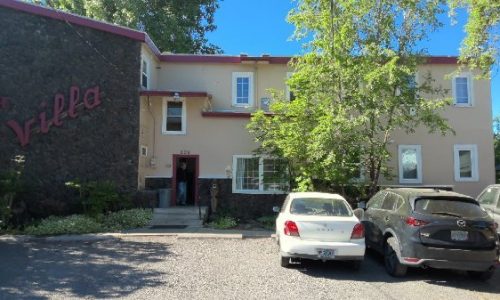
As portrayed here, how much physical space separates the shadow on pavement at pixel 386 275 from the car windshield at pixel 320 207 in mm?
1146

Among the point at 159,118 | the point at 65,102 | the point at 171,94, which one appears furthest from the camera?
the point at 159,118

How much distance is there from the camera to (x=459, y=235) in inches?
308

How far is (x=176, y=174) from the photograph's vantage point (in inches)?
712

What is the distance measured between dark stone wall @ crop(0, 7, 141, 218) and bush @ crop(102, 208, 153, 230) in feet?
4.95

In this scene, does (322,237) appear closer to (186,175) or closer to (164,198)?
(164,198)

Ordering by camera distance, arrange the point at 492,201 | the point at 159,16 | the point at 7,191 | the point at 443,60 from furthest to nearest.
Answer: the point at 159,16 → the point at 443,60 → the point at 7,191 → the point at 492,201

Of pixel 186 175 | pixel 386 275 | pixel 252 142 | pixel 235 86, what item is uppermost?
pixel 235 86

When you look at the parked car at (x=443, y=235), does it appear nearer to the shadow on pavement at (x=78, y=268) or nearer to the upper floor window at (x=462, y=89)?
the shadow on pavement at (x=78, y=268)

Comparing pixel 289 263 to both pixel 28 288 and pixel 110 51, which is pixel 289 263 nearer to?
pixel 28 288

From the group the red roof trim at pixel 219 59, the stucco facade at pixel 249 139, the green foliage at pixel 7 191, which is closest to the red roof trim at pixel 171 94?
the stucco facade at pixel 249 139

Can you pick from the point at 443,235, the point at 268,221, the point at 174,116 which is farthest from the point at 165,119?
the point at 443,235

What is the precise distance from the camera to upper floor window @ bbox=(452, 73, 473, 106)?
18.5 meters

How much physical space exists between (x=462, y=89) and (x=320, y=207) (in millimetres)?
12475

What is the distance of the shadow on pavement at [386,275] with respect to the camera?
8164 millimetres
